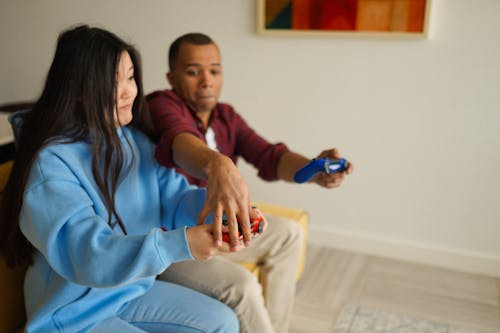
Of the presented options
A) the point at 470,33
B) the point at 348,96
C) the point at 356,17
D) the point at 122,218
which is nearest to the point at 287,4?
the point at 356,17

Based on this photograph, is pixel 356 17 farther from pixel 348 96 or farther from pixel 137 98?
pixel 137 98

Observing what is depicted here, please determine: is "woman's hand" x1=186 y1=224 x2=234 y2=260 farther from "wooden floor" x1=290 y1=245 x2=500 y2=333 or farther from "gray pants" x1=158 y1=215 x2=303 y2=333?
"wooden floor" x1=290 y1=245 x2=500 y2=333

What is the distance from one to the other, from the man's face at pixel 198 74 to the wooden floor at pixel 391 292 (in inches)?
35.3

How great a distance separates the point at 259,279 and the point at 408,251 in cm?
100

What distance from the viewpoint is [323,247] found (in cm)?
248

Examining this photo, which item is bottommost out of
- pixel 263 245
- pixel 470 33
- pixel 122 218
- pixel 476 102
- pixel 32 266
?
pixel 263 245

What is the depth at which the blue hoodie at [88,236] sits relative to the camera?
0.99m

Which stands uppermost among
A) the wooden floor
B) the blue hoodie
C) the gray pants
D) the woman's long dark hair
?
the woman's long dark hair

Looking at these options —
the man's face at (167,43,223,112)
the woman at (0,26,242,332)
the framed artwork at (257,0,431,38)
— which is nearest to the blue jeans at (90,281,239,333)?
the woman at (0,26,242,332)

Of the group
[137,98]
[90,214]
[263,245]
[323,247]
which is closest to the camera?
[90,214]

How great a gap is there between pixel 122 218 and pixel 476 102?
1556 millimetres

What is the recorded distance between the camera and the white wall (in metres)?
2.07

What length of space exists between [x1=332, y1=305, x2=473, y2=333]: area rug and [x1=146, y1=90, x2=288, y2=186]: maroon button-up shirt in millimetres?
662

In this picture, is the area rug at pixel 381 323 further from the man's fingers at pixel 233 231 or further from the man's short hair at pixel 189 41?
the man's short hair at pixel 189 41
